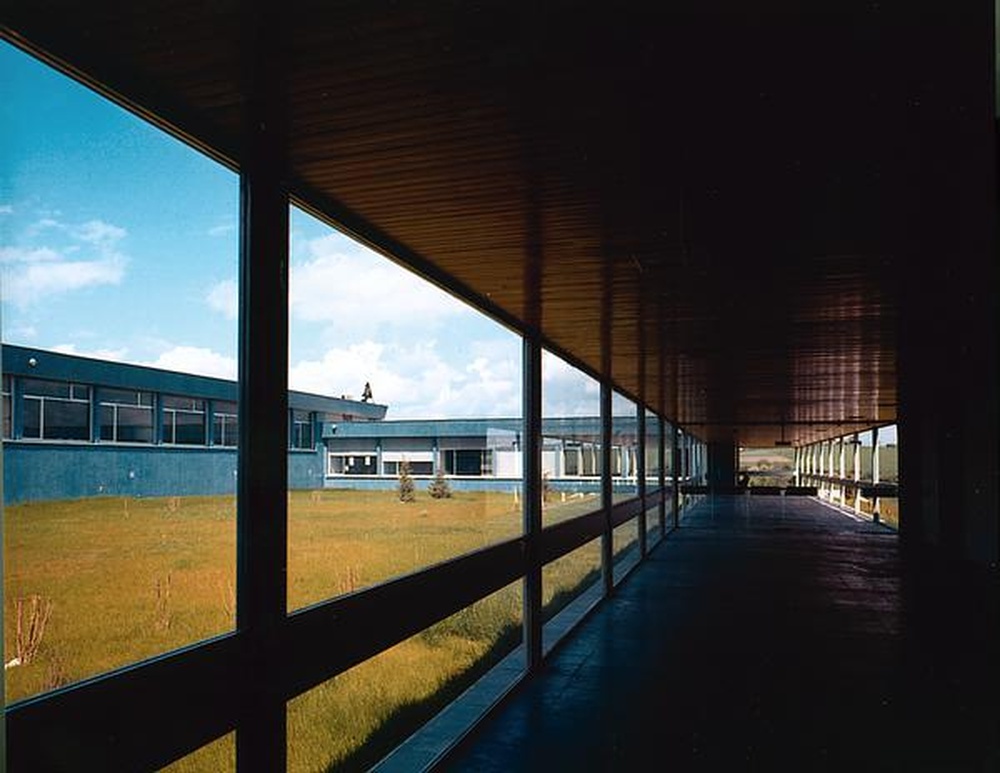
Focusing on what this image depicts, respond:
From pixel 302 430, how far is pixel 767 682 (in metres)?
4.64

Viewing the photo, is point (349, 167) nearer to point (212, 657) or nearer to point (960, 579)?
point (212, 657)

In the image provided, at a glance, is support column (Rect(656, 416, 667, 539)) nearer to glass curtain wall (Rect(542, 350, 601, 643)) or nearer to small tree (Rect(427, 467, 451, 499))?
glass curtain wall (Rect(542, 350, 601, 643))

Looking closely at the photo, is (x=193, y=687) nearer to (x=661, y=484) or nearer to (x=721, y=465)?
(x=661, y=484)

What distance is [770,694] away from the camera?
21.1 ft

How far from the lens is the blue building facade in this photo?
2.63 metres

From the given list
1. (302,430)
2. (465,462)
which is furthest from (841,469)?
(302,430)

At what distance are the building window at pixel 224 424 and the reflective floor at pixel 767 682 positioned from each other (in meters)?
2.80

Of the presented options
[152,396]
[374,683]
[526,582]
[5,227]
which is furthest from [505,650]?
[5,227]

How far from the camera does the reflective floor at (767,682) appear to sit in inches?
205

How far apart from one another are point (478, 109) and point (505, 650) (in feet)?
36.7

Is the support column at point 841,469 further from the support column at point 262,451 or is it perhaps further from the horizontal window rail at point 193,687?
the support column at point 262,451

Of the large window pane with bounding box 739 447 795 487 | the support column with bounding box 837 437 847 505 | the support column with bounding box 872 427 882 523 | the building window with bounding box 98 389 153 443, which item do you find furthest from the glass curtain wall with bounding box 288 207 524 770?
the large window pane with bounding box 739 447 795 487

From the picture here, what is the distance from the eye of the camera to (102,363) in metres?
3.03

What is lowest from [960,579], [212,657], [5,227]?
[960,579]
